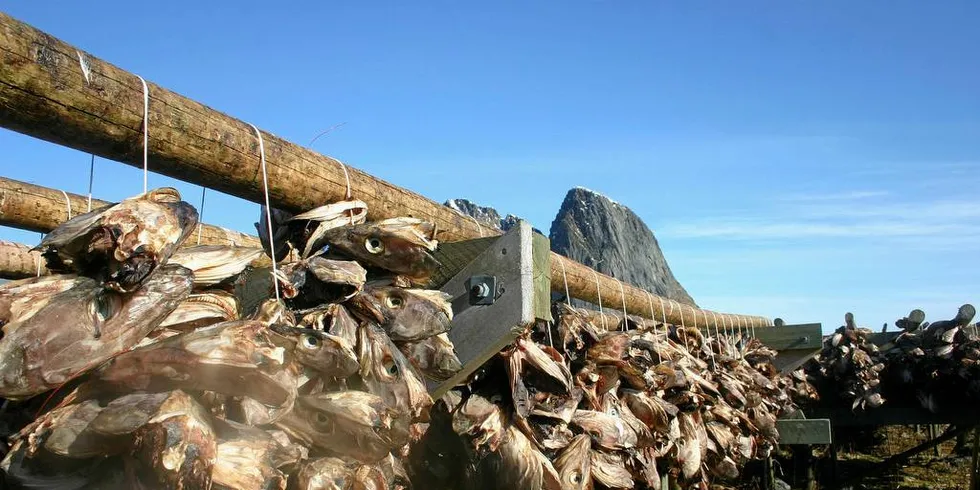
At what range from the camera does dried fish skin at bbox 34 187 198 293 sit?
1724 millimetres

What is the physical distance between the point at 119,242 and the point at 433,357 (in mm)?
1149

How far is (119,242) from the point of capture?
5.64 ft

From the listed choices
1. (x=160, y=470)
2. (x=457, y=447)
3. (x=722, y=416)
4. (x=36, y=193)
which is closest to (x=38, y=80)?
(x=160, y=470)

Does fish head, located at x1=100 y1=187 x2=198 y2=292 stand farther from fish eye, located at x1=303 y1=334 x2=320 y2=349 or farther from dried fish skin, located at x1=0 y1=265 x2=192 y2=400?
fish eye, located at x1=303 y1=334 x2=320 y2=349

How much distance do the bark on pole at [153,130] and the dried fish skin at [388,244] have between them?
20 cm

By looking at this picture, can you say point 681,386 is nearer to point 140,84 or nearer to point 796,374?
point 140,84

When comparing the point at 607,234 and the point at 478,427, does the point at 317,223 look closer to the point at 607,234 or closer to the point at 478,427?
the point at 478,427

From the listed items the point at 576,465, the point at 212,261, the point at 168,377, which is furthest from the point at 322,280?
the point at 576,465

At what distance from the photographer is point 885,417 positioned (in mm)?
9250

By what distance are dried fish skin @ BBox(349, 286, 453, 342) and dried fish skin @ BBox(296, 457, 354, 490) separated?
536 millimetres

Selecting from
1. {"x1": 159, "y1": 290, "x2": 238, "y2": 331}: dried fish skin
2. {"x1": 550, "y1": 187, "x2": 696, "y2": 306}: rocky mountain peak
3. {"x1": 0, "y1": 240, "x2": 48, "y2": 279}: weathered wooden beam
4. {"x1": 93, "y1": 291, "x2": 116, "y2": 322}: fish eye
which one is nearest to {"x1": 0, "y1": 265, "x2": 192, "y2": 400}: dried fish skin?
{"x1": 93, "y1": 291, "x2": 116, "y2": 322}: fish eye

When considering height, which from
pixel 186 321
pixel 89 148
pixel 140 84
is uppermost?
pixel 140 84

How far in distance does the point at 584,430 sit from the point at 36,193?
10.4 feet

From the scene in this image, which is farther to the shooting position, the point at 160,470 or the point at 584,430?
the point at 584,430
